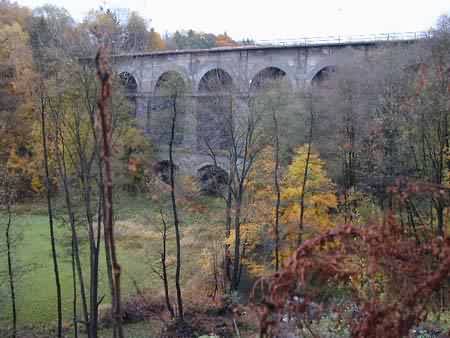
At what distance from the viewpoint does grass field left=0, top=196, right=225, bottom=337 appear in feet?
55.3

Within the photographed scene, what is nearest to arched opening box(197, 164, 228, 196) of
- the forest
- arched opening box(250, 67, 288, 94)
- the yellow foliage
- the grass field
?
the forest

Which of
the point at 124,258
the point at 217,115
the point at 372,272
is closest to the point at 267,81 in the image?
the point at 217,115

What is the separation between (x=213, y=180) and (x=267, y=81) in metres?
4.77

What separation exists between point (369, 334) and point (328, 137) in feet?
56.1

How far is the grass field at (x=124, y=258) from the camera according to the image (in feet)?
55.3

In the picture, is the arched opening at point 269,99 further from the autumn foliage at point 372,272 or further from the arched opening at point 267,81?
the autumn foliage at point 372,272

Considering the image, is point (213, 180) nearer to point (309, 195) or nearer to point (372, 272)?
point (309, 195)

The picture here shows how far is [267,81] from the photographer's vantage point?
63.3 feet

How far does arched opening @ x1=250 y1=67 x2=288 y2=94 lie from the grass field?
5970mm

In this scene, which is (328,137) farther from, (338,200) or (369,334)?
(369,334)

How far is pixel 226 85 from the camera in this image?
59.3ft

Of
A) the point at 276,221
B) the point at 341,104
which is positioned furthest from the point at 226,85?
the point at 276,221

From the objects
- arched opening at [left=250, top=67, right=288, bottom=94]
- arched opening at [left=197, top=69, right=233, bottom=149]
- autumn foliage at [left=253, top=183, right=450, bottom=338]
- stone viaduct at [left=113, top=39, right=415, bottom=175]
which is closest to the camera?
autumn foliage at [left=253, top=183, right=450, bottom=338]

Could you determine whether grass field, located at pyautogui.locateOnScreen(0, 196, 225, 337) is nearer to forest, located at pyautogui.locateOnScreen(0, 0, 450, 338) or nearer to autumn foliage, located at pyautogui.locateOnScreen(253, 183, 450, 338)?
forest, located at pyautogui.locateOnScreen(0, 0, 450, 338)
